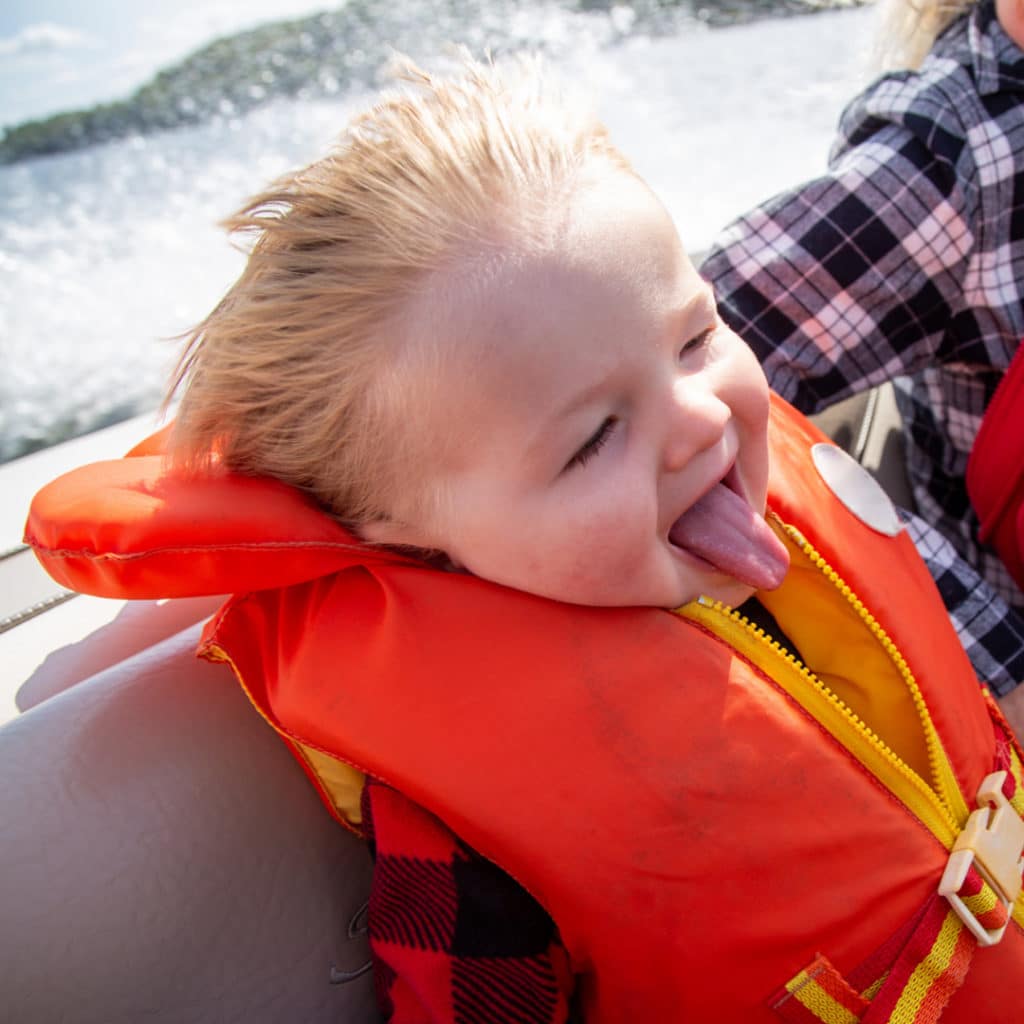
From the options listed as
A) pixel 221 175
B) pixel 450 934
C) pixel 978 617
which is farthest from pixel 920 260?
pixel 221 175

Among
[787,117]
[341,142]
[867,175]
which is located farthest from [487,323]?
[787,117]

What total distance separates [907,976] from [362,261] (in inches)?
28.0

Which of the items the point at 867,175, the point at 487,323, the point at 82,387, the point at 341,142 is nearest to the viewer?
the point at 487,323

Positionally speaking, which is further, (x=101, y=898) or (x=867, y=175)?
(x=867, y=175)

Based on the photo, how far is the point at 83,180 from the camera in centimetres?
257

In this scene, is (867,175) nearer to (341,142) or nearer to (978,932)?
(341,142)

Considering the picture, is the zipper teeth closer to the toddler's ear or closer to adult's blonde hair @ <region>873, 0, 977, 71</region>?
the toddler's ear

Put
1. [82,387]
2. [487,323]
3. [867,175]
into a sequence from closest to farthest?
[487,323] → [867,175] → [82,387]

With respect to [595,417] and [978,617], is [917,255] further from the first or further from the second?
[595,417]

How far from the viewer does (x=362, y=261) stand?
0.69 m

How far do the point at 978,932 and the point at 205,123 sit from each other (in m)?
2.85

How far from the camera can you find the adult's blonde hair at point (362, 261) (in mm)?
694

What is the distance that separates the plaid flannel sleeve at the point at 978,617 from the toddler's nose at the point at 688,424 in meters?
0.59

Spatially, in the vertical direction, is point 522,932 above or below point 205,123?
below
